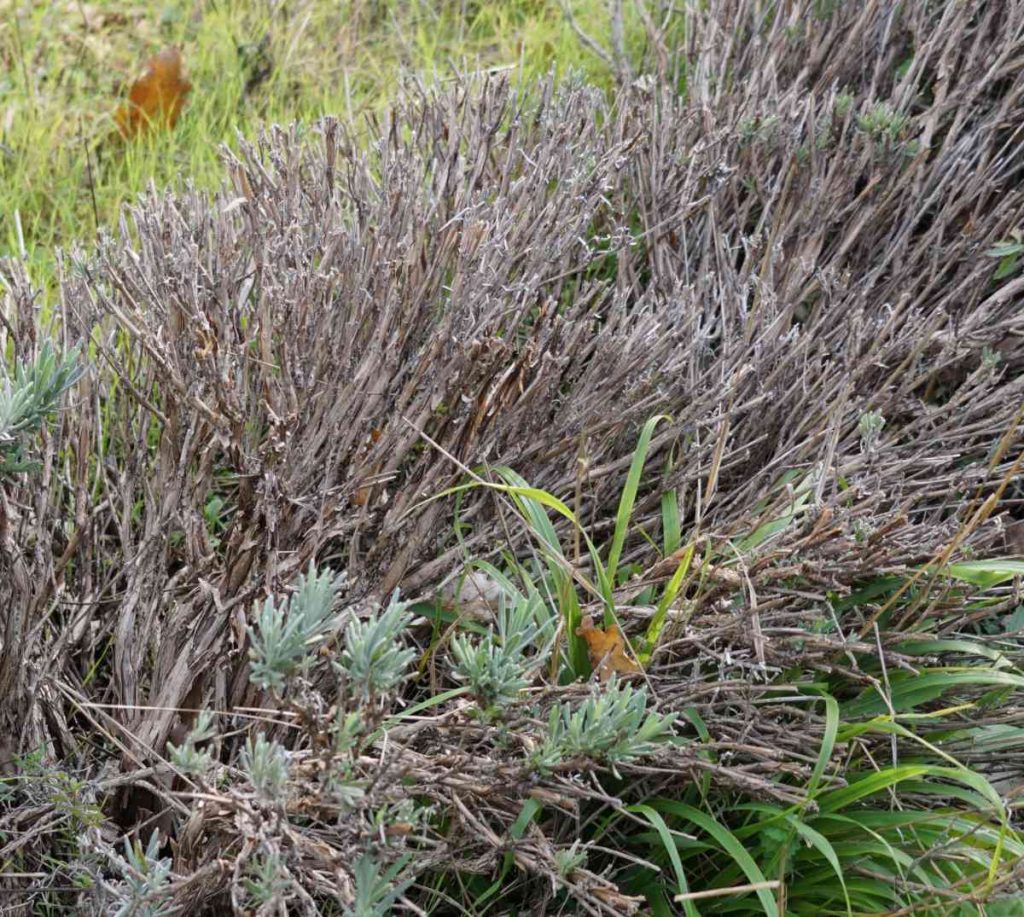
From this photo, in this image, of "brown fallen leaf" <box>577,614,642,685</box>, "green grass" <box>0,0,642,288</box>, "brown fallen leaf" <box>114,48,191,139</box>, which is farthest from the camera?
"brown fallen leaf" <box>114,48,191,139</box>

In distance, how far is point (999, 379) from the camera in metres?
2.53

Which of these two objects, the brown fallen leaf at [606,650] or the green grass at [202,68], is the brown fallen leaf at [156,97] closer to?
the green grass at [202,68]

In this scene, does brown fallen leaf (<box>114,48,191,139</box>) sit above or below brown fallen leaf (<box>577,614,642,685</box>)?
above

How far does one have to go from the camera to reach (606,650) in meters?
1.85

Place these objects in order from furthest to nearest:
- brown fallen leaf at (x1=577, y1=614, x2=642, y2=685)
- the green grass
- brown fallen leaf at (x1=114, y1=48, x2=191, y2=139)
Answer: brown fallen leaf at (x1=114, y1=48, x2=191, y2=139) < the green grass < brown fallen leaf at (x1=577, y1=614, x2=642, y2=685)

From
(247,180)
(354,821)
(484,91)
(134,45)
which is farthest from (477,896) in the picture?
(134,45)

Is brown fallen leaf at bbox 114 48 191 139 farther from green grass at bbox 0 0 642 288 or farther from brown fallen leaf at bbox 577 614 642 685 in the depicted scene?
brown fallen leaf at bbox 577 614 642 685

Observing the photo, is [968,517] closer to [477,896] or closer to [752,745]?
[752,745]

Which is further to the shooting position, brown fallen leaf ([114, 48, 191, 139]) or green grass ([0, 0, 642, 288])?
brown fallen leaf ([114, 48, 191, 139])

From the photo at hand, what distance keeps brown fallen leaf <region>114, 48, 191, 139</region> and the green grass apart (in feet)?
0.14

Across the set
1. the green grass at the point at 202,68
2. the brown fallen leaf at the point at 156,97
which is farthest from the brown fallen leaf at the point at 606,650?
the brown fallen leaf at the point at 156,97

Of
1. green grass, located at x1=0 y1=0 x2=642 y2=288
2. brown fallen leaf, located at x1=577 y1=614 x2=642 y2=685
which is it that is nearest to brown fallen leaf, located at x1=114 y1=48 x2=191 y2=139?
green grass, located at x1=0 y1=0 x2=642 y2=288

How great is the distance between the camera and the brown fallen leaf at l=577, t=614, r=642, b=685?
181cm

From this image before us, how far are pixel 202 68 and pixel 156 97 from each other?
260 millimetres
